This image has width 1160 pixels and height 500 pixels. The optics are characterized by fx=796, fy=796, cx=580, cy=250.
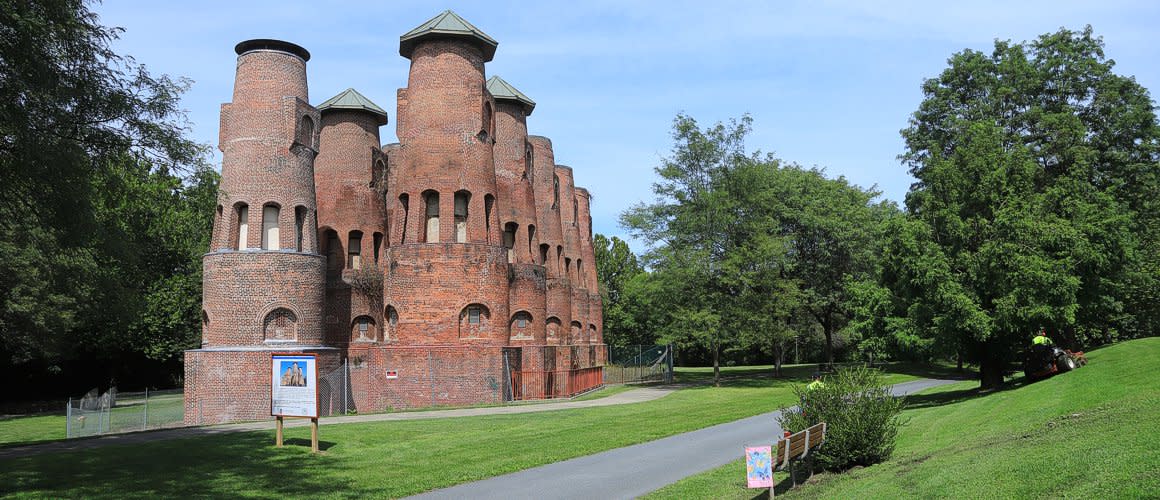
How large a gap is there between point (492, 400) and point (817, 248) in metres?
25.0

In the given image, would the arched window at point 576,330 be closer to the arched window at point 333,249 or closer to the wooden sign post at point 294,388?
the arched window at point 333,249

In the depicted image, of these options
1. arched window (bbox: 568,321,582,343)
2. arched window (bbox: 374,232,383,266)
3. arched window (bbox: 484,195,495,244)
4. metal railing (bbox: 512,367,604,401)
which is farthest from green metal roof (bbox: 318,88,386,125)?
arched window (bbox: 568,321,582,343)

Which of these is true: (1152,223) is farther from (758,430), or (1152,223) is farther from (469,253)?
(469,253)

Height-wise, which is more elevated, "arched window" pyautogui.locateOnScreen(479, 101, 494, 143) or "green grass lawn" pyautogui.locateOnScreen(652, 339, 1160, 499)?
"arched window" pyautogui.locateOnScreen(479, 101, 494, 143)

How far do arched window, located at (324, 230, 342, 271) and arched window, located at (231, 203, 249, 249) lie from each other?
9.74 meters

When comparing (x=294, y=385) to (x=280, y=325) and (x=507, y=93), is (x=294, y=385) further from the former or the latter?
(x=507, y=93)

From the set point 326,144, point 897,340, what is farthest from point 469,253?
point 897,340

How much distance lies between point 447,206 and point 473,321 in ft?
15.4

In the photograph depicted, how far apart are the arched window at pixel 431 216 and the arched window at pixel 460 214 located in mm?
831

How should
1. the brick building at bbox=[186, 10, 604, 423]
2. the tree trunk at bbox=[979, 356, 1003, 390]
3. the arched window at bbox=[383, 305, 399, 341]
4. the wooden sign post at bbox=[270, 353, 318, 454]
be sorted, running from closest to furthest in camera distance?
the wooden sign post at bbox=[270, 353, 318, 454]
the tree trunk at bbox=[979, 356, 1003, 390]
the brick building at bbox=[186, 10, 604, 423]
the arched window at bbox=[383, 305, 399, 341]

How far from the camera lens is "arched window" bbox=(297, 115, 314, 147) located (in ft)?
92.9

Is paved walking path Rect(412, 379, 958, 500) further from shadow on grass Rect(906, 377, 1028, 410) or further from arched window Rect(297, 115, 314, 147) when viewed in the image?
arched window Rect(297, 115, 314, 147)

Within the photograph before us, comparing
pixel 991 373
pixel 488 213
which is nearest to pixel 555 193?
pixel 488 213

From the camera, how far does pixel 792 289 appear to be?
38.9 meters
